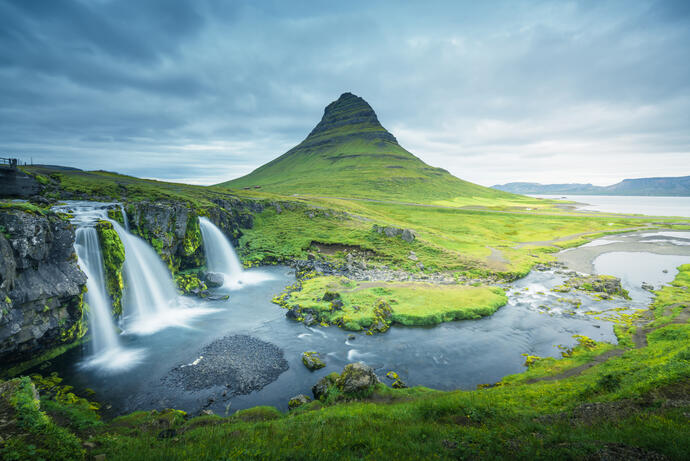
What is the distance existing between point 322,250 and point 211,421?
157ft

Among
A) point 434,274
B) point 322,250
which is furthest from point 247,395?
point 322,250

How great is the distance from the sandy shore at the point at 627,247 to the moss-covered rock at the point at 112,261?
73.8 meters

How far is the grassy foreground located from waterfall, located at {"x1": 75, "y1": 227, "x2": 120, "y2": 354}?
24.8 feet

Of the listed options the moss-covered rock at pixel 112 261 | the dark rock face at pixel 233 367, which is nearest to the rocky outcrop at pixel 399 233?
the dark rock face at pixel 233 367

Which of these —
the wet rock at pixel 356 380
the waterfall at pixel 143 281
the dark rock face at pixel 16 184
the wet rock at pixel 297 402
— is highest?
the dark rock face at pixel 16 184

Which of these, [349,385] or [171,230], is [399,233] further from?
[349,385]

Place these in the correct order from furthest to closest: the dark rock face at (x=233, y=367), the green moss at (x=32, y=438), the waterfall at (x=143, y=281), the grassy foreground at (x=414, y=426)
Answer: the waterfall at (x=143, y=281)
the dark rock face at (x=233, y=367)
the grassy foreground at (x=414, y=426)
the green moss at (x=32, y=438)

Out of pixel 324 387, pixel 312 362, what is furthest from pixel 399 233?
pixel 324 387

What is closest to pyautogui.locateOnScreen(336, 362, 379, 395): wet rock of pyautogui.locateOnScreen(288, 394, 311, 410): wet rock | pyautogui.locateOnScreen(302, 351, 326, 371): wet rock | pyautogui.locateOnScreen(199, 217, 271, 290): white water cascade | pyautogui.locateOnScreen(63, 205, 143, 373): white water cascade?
pyautogui.locateOnScreen(288, 394, 311, 410): wet rock

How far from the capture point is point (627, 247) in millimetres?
78750

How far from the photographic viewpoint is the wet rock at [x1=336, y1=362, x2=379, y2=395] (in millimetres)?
18406

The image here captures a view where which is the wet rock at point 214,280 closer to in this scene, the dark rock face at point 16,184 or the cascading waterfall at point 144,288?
the cascading waterfall at point 144,288

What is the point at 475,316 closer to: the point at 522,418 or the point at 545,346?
the point at 545,346

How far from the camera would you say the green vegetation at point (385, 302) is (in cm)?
3162
